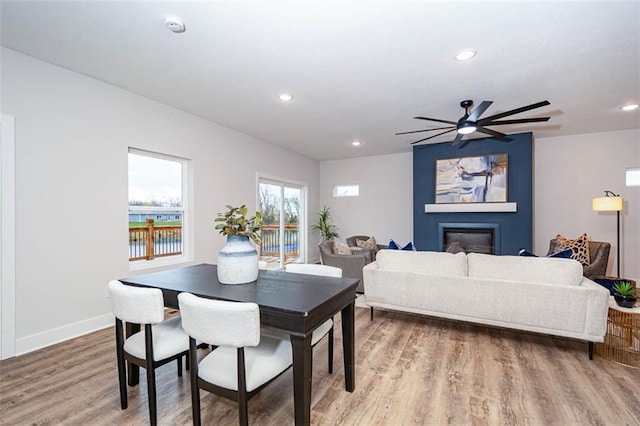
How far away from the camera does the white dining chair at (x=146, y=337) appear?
1657 mm

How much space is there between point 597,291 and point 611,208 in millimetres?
3033

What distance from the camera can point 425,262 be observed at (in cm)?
322

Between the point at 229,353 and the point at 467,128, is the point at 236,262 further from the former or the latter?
the point at 467,128

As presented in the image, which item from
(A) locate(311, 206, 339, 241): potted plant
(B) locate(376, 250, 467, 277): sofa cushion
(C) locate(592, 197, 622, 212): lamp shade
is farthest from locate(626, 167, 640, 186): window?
(A) locate(311, 206, 339, 241): potted plant

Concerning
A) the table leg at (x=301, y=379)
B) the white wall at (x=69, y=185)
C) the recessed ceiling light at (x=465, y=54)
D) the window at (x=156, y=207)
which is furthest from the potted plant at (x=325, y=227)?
the table leg at (x=301, y=379)

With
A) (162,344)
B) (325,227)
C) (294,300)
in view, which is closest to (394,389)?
(294,300)

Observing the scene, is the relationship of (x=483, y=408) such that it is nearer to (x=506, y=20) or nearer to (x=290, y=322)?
(x=290, y=322)

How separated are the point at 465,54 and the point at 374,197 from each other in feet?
15.6

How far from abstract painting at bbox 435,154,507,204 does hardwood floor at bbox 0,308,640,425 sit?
3.29 meters

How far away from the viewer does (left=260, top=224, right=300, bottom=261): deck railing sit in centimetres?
612

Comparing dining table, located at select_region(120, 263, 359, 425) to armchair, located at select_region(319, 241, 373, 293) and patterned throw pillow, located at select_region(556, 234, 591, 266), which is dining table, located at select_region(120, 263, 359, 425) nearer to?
armchair, located at select_region(319, 241, 373, 293)

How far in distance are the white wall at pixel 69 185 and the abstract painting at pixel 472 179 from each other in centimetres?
492

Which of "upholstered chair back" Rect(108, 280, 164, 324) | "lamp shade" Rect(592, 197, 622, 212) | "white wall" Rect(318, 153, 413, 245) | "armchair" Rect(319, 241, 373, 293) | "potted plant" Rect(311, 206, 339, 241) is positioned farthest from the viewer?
"potted plant" Rect(311, 206, 339, 241)

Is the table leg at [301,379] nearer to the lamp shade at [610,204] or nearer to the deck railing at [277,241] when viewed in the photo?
the deck railing at [277,241]
